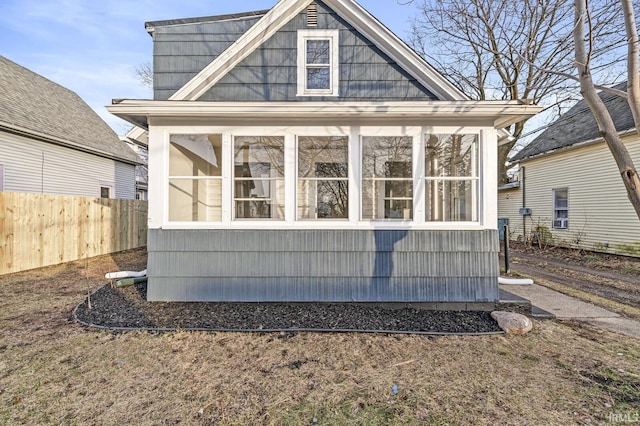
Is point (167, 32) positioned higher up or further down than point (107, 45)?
further down

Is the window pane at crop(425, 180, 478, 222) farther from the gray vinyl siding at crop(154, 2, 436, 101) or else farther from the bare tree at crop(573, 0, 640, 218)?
the bare tree at crop(573, 0, 640, 218)

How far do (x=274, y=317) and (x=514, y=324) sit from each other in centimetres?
304

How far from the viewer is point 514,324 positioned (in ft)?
12.3

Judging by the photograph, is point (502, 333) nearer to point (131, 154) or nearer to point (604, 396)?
point (604, 396)

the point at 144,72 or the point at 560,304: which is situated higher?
the point at 144,72

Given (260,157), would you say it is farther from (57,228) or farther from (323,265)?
(57,228)

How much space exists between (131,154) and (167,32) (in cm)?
1030

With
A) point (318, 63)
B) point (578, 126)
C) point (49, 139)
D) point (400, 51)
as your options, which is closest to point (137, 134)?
point (318, 63)

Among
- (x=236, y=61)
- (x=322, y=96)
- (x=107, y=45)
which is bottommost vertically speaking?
(x=322, y=96)

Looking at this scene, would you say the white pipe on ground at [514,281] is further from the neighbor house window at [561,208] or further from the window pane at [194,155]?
the neighbor house window at [561,208]

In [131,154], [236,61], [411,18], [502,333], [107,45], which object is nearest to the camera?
[502,333]

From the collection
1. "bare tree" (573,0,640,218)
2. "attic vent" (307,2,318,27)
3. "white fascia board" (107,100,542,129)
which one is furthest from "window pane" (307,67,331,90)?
"bare tree" (573,0,640,218)

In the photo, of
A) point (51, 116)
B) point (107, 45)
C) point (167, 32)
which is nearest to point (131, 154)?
point (51, 116)

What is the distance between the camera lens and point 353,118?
4434mm
